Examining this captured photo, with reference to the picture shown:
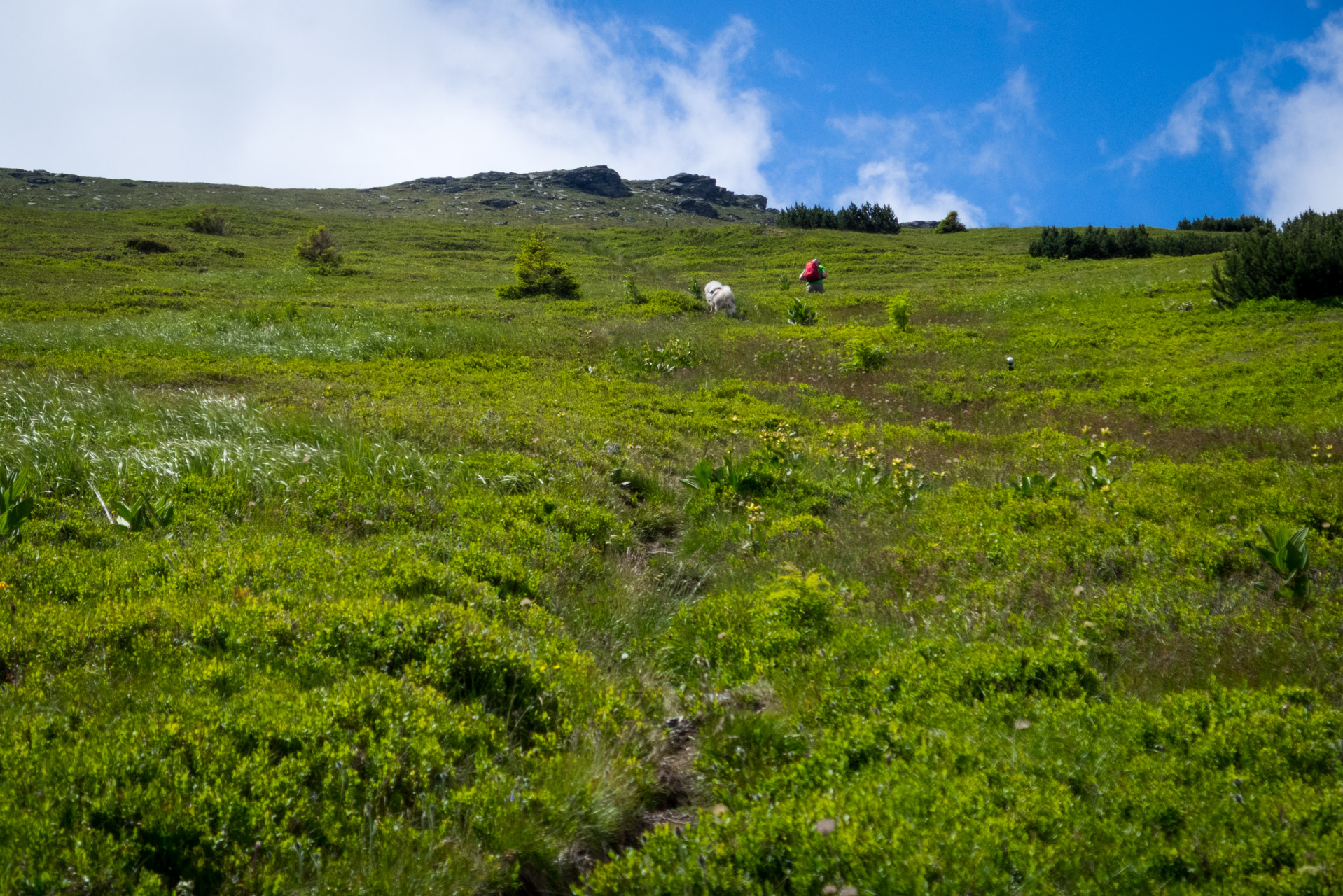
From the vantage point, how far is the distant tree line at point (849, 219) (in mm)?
68625

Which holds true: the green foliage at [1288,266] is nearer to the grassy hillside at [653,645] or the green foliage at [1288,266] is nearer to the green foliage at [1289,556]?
the grassy hillside at [653,645]

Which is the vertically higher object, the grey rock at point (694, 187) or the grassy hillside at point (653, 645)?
the grey rock at point (694, 187)

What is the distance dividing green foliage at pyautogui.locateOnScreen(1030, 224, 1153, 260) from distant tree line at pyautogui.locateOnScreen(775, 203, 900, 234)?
76.7 feet

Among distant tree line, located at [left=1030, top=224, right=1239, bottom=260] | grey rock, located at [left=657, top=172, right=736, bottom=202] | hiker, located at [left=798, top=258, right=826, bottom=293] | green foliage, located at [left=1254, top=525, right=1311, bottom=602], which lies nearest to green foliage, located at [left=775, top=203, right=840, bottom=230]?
distant tree line, located at [left=1030, top=224, right=1239, bottom=260]

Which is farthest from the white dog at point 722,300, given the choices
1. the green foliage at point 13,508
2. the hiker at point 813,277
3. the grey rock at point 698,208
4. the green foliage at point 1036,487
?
the grey rock at point 698,208

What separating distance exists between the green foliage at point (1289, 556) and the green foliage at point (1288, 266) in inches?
688

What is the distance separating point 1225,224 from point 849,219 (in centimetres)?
3253

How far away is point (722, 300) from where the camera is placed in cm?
2462

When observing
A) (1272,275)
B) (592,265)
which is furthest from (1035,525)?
(592,265)

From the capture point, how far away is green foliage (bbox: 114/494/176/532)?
520 centimetres

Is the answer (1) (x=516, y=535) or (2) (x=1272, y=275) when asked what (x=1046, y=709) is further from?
(2) (x=1272, y=275)

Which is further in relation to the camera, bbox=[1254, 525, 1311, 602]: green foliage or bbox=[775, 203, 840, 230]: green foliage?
bbox=[775, 203, 840, 230]: green foliage

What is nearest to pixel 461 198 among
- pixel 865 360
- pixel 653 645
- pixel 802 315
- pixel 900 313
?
pixel 802 315

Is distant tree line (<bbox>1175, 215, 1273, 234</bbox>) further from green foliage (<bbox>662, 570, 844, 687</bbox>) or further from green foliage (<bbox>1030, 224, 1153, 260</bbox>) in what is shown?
green foliage (<bbox>662, 570, 844, 687</bbox>)
